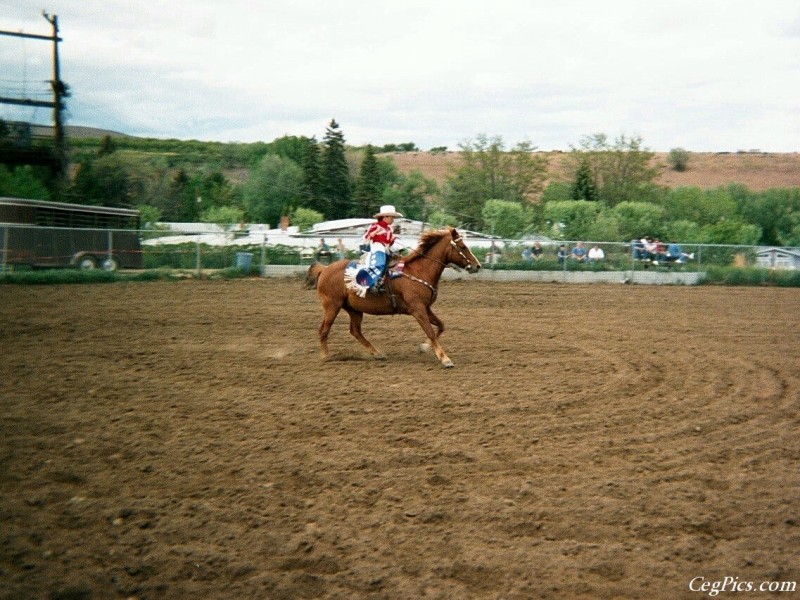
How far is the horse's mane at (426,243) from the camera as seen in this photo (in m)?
11.8

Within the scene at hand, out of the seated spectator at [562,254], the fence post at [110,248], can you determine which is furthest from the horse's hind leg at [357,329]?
the seated spectator at [562,254]

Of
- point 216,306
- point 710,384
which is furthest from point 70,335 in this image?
point 710,384

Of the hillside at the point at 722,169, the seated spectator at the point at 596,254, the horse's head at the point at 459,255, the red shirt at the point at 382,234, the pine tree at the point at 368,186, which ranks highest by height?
the hillside at the point at 722,169

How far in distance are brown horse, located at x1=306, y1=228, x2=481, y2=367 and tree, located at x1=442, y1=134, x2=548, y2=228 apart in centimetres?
5939

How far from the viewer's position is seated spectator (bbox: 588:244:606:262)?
31875mm

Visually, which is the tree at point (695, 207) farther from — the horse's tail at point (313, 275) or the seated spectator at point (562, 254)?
the horse's tail at point (313, 275)

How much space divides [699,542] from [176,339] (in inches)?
407

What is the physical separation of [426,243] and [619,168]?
67.4 metres

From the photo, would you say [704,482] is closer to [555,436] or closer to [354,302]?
[555,436]

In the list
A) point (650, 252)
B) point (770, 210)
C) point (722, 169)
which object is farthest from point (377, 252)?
point (722, 169)

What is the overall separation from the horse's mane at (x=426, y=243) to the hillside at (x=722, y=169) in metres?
94.4

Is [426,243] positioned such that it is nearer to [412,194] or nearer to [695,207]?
[695,207]

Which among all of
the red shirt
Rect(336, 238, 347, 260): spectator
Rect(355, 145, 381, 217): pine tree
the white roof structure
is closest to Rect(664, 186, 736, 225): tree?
Rect(355, 145, 381, 217): pine tree

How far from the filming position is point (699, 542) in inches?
198
